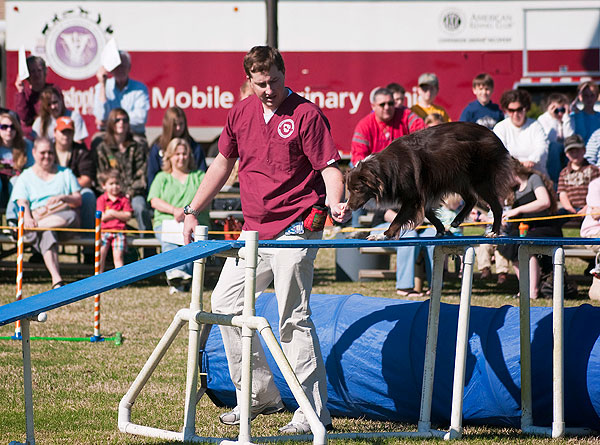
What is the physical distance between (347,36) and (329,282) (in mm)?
6132

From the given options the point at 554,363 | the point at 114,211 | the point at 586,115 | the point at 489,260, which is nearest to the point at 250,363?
the point at 554,363

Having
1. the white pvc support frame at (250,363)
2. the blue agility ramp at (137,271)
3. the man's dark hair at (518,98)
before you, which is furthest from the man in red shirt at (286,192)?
the man's dark hair at (518,98)

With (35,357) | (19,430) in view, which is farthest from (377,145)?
(19,430)

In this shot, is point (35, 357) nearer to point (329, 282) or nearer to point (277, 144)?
point (277, 144)

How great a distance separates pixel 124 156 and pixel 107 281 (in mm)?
6386

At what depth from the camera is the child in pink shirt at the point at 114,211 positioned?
9.31 meters

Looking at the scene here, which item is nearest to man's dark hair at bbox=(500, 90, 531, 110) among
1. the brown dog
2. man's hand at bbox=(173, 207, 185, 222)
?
man's hand at bbox=(173, 207, 185, 222)

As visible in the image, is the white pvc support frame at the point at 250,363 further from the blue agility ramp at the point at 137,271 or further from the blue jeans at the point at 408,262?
the blue jeans at the point at 408,262

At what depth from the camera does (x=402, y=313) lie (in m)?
4.72

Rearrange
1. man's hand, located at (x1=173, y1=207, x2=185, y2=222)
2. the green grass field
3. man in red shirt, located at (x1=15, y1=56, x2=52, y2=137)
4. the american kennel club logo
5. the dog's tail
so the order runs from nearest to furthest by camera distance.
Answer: the green grass field
the dog's tail
man's hand, located at (x1=173, y1=207, x2=185, y2=222)
man in red shirt, located at (x1=15, y1=56, x2=52, y2=137)
the american kennel club logo

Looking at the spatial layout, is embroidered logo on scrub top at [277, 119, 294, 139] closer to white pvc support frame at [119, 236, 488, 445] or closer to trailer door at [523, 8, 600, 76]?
white pvc support frame at [119, 236, 488, 445]

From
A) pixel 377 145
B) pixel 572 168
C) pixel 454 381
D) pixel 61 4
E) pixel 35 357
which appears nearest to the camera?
pixel 454 381

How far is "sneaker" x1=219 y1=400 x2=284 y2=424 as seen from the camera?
4.59 m

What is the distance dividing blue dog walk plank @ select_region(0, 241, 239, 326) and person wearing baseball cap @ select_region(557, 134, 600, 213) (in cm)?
605
